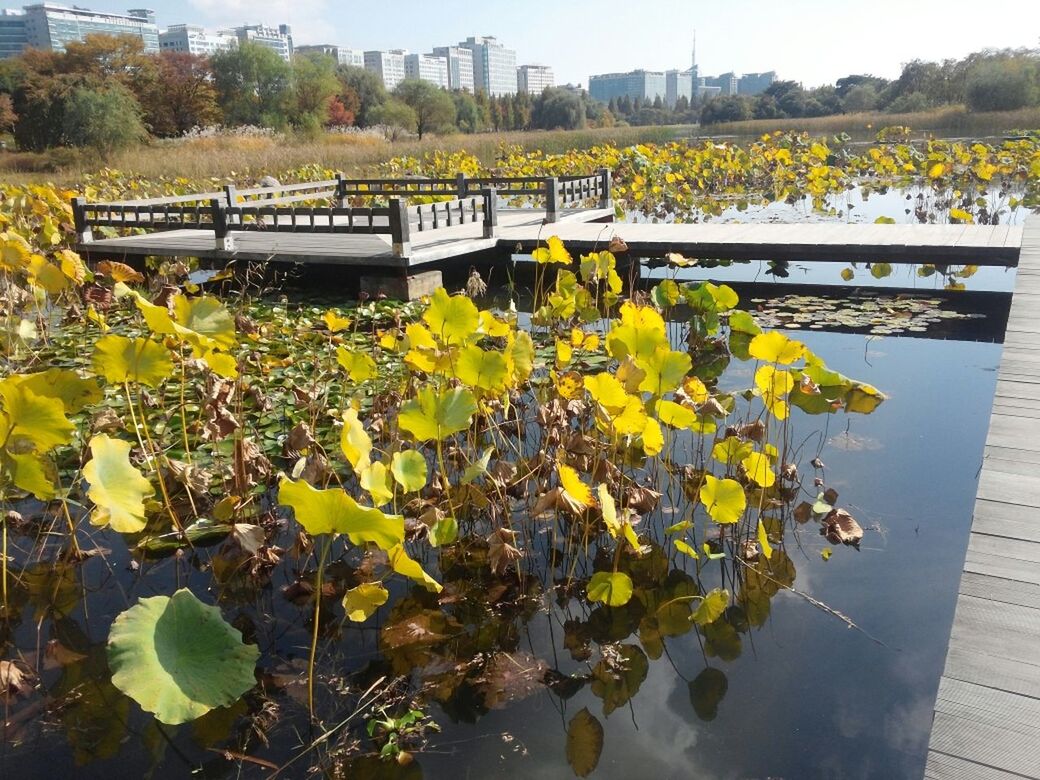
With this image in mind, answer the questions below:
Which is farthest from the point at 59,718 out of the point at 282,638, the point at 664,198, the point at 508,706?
the point at 664,198

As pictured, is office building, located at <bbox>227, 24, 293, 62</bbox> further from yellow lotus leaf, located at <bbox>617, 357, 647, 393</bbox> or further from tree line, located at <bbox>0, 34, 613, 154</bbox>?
yellow lotus leaf, located at <bbox>617, 357, 647, 393</bbox>

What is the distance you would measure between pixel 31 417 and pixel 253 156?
47.3 feet

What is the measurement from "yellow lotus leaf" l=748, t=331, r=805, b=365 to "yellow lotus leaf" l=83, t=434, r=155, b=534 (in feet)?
5.51

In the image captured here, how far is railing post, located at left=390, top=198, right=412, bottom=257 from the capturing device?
5.95m

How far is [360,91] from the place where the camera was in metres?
49.6

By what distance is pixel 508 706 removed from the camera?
2.00 metres

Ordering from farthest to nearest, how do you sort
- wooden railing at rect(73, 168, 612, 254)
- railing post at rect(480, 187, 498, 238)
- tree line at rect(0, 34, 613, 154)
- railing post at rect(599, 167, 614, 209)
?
tree line at rect(0, 34, 613, 154) < railing post at rect(599, 167, 614, 209) < railing post at rect(480, 187, 498, 238) < wooden railing at rect(73, 168, 612, 254)

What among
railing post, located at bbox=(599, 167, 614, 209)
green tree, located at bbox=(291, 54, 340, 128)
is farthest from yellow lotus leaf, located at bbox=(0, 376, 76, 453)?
green tree, located at bbox=(291, 54, 340, 128)

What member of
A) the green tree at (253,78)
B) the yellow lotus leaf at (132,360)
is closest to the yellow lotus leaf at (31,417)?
the yellow lotus leaf at (132,360)

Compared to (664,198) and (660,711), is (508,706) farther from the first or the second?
(664,198)

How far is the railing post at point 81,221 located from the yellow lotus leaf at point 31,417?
241 inches

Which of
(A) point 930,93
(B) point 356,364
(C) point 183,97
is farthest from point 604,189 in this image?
(C) point 183,97

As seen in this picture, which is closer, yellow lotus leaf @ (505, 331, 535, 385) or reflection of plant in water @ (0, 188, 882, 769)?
reflection of plant in water @ (0, 188, 882, 769)

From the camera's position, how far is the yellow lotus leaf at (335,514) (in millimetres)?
1562
